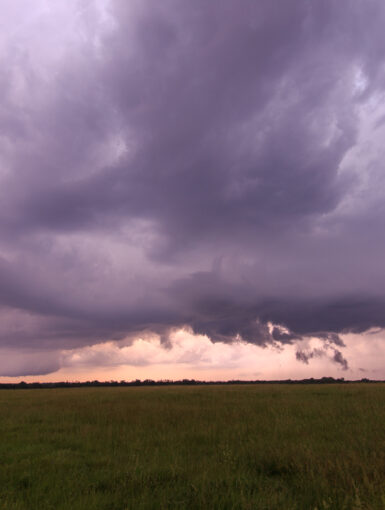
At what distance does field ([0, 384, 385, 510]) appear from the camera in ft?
23.1

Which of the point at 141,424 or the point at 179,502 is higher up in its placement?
the point at 141,424

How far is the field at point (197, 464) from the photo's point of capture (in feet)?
23.1

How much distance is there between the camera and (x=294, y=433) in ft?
45.7

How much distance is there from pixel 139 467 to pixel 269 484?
3305mm

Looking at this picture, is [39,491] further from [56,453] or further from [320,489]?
[320,489]

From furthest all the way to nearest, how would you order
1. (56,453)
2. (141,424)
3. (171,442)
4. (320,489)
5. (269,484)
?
(141,424)
(171,442)
(56,453)
(269,484)
(320,489)

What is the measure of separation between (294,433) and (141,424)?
6.83 m

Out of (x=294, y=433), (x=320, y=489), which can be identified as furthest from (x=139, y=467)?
(x=294, y=433)

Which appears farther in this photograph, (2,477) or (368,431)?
(368,431)

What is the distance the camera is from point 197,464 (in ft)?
31.6

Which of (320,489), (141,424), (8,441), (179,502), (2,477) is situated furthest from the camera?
(141,424)

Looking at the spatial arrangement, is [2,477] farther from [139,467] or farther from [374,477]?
[374,477]

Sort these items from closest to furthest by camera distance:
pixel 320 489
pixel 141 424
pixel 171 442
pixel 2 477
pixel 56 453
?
pixel 320 489, pixel 2 477, pixel 56 453, pixel 171 442, pixel 141 424

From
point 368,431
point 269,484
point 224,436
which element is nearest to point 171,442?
point 224,436
